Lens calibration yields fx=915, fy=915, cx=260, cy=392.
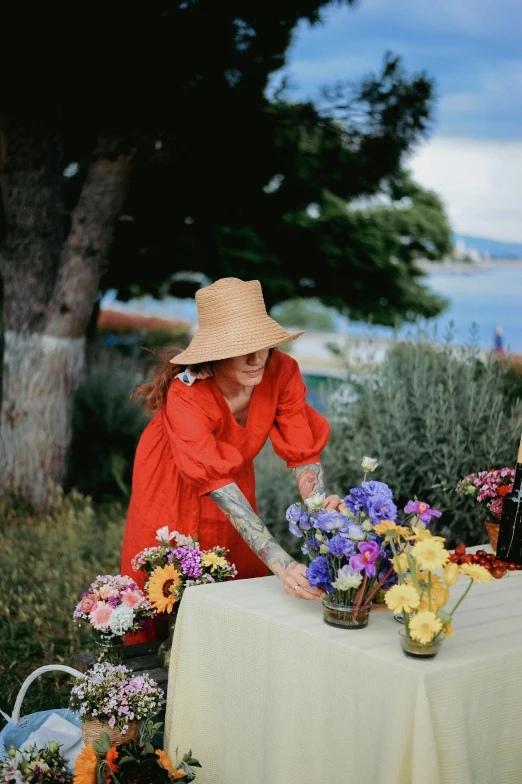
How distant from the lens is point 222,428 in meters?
2.88

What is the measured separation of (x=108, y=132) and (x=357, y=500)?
4.75m

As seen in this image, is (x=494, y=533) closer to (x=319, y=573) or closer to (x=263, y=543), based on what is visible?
(x=263, y=543)

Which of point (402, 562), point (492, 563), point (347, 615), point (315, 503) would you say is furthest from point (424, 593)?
point (492, 563)

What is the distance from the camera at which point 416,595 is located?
180cm

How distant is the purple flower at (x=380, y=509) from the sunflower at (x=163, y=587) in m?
0.75

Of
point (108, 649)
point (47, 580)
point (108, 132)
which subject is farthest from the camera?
point (108, 132)

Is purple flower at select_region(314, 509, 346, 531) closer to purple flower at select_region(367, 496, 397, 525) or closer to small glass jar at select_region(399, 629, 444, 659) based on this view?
purple flower at select_region(367, 496, 397, 525)

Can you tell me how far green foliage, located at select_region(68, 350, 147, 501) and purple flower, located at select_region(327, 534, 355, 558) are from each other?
5257 mm

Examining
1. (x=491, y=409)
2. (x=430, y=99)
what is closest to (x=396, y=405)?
(x=491, y=409)

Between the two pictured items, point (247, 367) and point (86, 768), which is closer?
point (86, 768)

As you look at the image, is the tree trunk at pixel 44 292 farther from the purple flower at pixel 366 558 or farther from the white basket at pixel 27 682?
the purple flower at pixel 366 558

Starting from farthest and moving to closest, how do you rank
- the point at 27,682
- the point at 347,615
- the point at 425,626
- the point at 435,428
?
the point at 435,428, the point at 27,682, the point at 347,615, the point at 425,626

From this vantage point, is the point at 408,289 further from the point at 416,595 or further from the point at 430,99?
the point at 416,595

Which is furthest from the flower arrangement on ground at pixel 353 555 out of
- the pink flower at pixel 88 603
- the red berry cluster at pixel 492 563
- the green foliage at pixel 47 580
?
the green foliage at pixel 47 580
